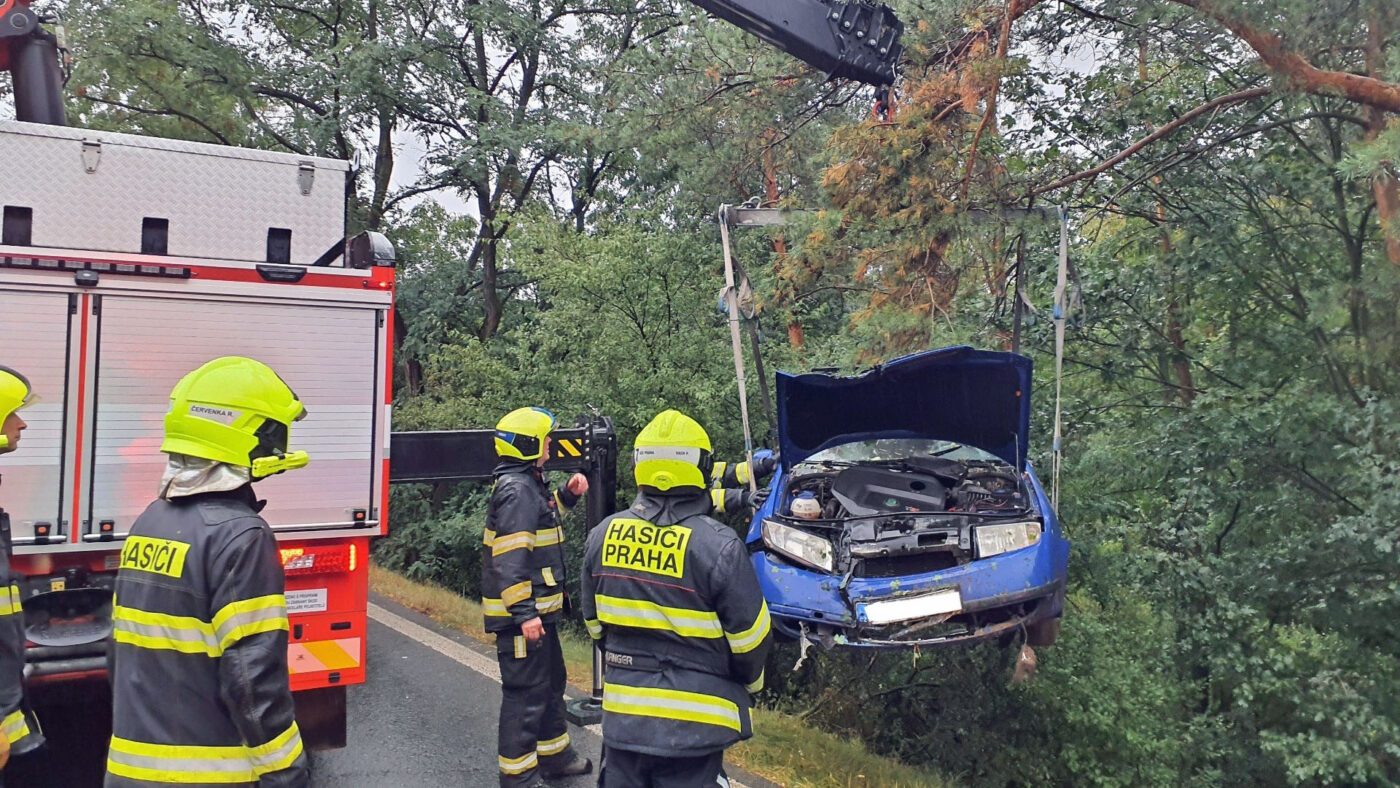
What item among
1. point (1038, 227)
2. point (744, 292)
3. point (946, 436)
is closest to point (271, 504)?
point (744, 292)

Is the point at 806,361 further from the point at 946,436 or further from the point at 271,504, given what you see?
the point at 271,504

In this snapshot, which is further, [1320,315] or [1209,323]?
[1209,323]

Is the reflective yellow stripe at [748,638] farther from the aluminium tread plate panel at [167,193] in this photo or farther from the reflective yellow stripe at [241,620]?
the aluminium tread plate panel at [167,193]

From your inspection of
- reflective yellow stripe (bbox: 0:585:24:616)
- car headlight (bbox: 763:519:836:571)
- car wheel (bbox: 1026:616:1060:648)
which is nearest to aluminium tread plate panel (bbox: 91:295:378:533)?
reflective yellow stripe (bbox: 0:585:24:616)

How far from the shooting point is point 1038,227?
615cm

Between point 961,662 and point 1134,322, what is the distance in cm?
334

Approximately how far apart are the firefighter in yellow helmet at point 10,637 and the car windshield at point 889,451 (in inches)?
159

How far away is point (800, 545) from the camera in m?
4.70

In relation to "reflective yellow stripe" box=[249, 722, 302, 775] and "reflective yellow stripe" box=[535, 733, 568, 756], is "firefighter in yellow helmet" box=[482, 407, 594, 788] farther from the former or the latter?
"reflective yellow stripe" box=[249, 722, 302, 775]

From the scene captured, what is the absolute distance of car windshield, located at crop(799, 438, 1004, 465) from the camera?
19.0 ft

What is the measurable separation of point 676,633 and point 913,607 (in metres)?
1.65

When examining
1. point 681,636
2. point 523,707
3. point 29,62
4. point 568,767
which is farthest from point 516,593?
point 29,62

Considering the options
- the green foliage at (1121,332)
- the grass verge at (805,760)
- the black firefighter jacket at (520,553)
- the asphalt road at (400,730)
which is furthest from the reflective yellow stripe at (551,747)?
the green foliage at (1121,332)

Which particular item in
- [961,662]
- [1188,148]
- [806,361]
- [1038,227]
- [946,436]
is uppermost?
[1188,148]
